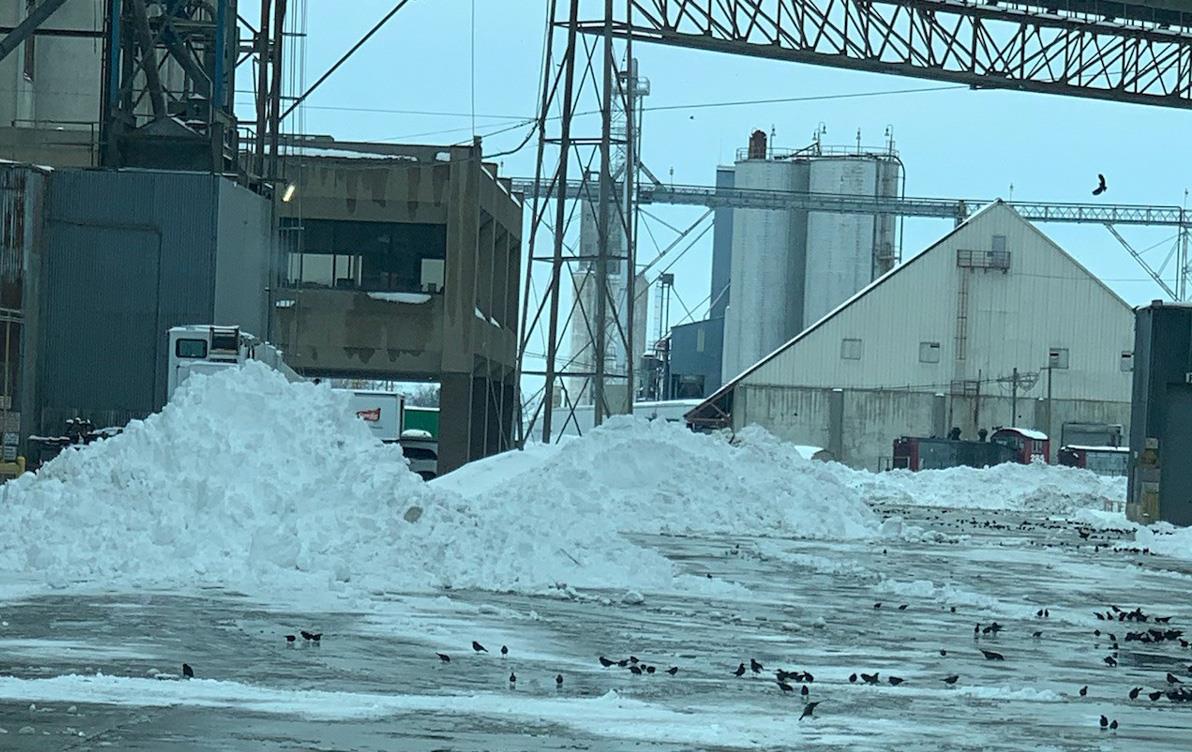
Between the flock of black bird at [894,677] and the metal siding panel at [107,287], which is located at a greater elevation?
the metal siding panel at [107,287]

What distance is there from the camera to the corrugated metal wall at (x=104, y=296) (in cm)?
3372

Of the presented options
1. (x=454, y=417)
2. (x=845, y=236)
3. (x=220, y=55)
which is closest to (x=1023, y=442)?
(x=845, y=236)

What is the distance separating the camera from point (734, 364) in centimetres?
9206

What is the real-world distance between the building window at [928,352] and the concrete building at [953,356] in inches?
1.5

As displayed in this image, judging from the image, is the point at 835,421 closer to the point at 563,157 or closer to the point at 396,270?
the point at 396,270

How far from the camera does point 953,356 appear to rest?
7706 cm

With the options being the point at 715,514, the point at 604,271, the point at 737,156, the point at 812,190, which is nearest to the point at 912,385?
the point at 812,190

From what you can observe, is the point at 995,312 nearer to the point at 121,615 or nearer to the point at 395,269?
the point at 395,269

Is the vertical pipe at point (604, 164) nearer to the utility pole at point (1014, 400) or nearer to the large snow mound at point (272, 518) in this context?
the large snow mound at point (272, 518)

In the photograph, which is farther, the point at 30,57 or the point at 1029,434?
the point at 1029,434

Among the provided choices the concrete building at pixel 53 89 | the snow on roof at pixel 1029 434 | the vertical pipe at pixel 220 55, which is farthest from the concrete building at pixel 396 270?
the snow on roof at pixel 1029 434

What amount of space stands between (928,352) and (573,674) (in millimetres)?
66642

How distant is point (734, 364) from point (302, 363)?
40.7 metres

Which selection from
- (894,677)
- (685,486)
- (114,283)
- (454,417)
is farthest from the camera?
(454,417)
